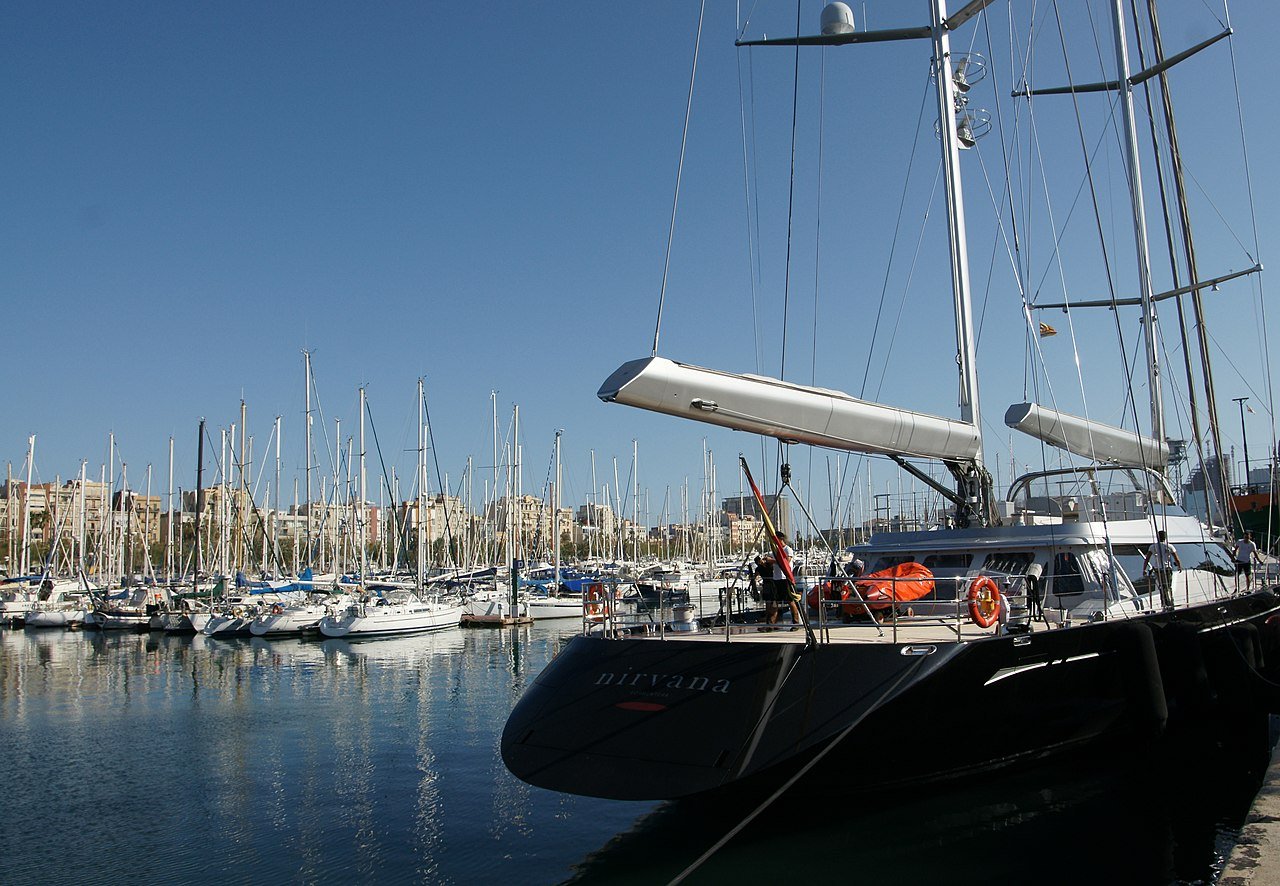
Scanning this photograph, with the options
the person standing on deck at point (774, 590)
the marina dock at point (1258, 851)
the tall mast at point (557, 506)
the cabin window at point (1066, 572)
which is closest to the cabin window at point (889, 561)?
the cabin window at point (1066, 572)

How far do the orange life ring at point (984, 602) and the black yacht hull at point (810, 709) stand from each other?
0.23 metres

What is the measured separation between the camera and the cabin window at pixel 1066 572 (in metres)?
13.3

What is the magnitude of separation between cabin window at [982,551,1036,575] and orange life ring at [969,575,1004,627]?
324 centimetres

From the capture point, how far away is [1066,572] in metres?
13.3

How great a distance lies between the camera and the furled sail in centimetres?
1616

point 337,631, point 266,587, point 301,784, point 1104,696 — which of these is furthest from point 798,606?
point 266,587

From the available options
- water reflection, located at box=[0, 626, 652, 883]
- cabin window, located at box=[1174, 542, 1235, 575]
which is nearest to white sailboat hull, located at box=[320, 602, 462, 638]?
water reflection, located at box=[0, 626, 652, 883]

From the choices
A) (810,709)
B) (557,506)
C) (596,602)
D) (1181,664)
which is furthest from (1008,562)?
(557,506)

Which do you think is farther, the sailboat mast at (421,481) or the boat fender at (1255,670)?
the sailboat mast at (421,481)

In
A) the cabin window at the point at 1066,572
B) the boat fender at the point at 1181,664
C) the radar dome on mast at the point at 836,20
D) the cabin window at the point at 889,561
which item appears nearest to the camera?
the boat fender at the point at 1181,664

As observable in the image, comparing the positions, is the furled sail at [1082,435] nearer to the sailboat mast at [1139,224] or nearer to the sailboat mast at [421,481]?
the sailboat mast at [1139,224]

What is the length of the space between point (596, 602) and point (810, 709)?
13.3 ft

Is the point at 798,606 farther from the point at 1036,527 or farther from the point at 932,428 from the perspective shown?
the point at 1036,527

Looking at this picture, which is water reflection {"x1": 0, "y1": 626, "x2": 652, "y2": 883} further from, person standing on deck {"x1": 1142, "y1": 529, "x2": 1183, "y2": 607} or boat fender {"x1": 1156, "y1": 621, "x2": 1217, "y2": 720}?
person standing on deck {"x1": 1142, "y1": 529, "x2": 1183, "y2": 607}
